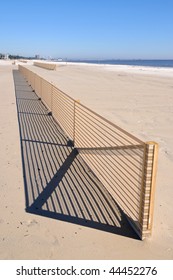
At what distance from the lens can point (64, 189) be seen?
17.1ft

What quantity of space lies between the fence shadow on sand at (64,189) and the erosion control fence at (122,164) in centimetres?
14

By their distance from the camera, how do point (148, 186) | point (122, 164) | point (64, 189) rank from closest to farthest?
point (148, 186), point (64, 189), point (122, 164)

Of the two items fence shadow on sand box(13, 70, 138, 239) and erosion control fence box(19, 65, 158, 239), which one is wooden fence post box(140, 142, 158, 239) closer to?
erosion control fence box(19, 65, 158, 239)

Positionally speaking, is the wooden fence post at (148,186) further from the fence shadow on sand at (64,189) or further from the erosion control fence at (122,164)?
the fence shadow on sand at (64,189)

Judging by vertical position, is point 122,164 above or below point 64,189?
above

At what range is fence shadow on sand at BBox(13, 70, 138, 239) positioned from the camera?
14.2ft

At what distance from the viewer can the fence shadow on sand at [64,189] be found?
4.33 metres

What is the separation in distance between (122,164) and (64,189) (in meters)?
1.44

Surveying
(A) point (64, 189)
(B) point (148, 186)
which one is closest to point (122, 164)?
(A) point (64, 189)

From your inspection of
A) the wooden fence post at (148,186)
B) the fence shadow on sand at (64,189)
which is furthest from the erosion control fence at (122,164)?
the fence shadow on sand at (64,189)

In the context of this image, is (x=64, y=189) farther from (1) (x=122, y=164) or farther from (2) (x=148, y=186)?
(2) (x=148, y=186)

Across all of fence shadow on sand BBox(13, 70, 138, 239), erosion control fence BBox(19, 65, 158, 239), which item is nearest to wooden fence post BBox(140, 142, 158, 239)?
erosion control fence BBox(19, 65, 158, 239)

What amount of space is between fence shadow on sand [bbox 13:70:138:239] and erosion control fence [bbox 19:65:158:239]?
0.14 m
